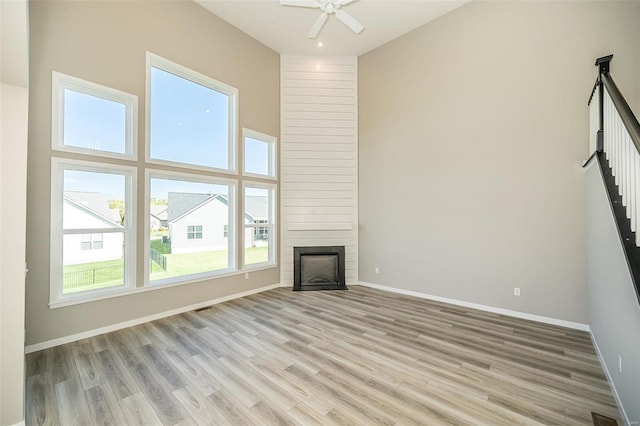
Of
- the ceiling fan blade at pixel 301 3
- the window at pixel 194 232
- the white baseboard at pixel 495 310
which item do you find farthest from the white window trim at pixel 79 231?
the white baseboard at pixel 495 310

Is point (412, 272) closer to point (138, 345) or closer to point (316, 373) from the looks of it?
point (316, 373)

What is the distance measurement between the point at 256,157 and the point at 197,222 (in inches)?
66.8

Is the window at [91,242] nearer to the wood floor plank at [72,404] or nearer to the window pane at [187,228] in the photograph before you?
the window pane at [187,228]

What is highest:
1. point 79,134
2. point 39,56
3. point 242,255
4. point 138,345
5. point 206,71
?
point 206,71

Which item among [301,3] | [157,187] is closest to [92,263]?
[157,187]

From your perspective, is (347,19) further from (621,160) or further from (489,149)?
(621,160)

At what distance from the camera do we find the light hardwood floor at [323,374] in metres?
1.88

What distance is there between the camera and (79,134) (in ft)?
10.3

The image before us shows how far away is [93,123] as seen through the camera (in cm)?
325

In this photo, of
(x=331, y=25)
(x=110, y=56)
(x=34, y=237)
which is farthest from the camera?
(x=331, y=25)

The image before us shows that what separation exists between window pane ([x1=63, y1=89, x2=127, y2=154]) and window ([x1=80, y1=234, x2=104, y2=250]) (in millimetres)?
1078

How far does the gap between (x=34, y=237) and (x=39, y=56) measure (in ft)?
6.36

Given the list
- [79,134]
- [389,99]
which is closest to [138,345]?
[79,134]

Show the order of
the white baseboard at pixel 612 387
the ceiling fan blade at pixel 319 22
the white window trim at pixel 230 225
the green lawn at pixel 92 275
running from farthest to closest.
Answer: the white window trim at pixel 230 225
the ceiling fan blade at pixel 319 22
the green lawn at pixel 92 275
the white baseboard at pixel 612 387
